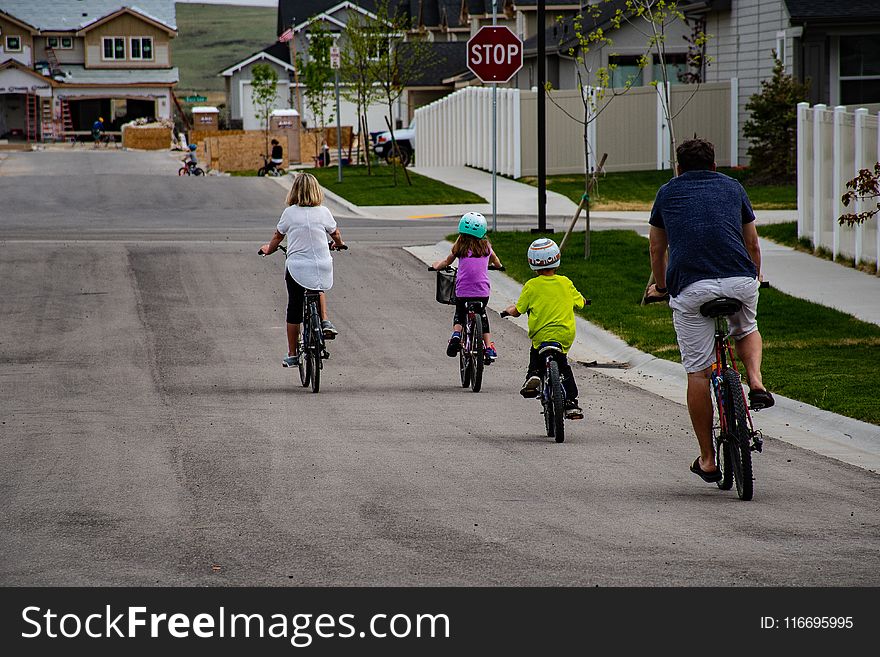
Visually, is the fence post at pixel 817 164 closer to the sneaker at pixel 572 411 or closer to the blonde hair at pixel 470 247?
the blonde hair at pixel 470 247

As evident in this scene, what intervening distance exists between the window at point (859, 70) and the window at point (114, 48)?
56504 mm

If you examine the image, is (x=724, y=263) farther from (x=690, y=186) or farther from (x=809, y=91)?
(x=809, y=91)

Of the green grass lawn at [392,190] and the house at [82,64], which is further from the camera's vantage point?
the house at [82,64]

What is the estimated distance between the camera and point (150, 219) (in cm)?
2942

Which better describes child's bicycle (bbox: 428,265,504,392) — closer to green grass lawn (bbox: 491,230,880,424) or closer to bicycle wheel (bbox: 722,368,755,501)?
green grass lawn (bbox: 491,230,880,424)

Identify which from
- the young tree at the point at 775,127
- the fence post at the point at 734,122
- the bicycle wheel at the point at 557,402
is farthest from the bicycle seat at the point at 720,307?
the fence post at the point at 734,122

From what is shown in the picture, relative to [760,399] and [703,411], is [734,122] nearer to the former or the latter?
[703,411]

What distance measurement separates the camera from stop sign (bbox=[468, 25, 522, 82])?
74.4 feet

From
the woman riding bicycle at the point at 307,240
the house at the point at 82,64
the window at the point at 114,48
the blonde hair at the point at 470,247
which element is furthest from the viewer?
the window at the point at 114,48

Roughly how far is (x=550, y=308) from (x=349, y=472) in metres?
2.50

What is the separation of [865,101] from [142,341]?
22.5 meters

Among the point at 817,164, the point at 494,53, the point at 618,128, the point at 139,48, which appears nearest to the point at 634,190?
the point at 618,128

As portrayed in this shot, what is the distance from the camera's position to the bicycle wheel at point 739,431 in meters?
7.73

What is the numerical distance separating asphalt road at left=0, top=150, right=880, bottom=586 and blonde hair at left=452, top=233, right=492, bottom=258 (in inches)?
48.6
